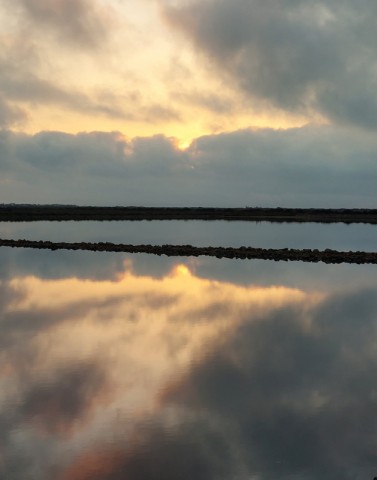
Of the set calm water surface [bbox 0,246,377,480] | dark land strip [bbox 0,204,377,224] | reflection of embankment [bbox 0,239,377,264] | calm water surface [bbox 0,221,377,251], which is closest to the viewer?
calm water surface [bbox 0,246,377,480]

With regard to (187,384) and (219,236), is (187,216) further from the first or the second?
(187,384)

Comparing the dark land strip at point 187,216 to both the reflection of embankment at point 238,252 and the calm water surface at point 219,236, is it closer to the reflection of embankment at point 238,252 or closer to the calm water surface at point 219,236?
the calm water surface at point 219,236

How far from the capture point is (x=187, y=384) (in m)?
9.77

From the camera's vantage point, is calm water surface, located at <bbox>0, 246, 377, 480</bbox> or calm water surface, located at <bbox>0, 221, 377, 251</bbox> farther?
calm water surface, located at <bbox>0, 221, 377, 251</bbox>

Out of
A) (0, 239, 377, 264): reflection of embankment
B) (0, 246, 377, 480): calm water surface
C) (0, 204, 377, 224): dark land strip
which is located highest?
(0, 204, 377, 224): dark land strip

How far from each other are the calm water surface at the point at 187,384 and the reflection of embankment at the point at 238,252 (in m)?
12.7

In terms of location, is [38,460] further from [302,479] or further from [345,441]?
[345,441]

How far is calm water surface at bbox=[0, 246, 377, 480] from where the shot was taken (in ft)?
22.9

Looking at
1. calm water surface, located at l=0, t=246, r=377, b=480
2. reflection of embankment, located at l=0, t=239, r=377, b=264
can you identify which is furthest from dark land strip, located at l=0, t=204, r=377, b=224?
calm water surface, located at l=0, t=246, r=377, b=480

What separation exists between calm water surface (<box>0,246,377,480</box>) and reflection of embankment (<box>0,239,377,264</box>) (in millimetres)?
12725

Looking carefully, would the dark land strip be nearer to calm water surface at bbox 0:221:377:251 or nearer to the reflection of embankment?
calm water surface at bbox 0:221:377:251

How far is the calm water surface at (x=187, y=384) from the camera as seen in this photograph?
22.9ft

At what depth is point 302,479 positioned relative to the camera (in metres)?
6.49

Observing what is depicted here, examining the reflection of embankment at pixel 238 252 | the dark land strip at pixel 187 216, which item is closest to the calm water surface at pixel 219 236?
the reflection of embankment at pixel 238 252
